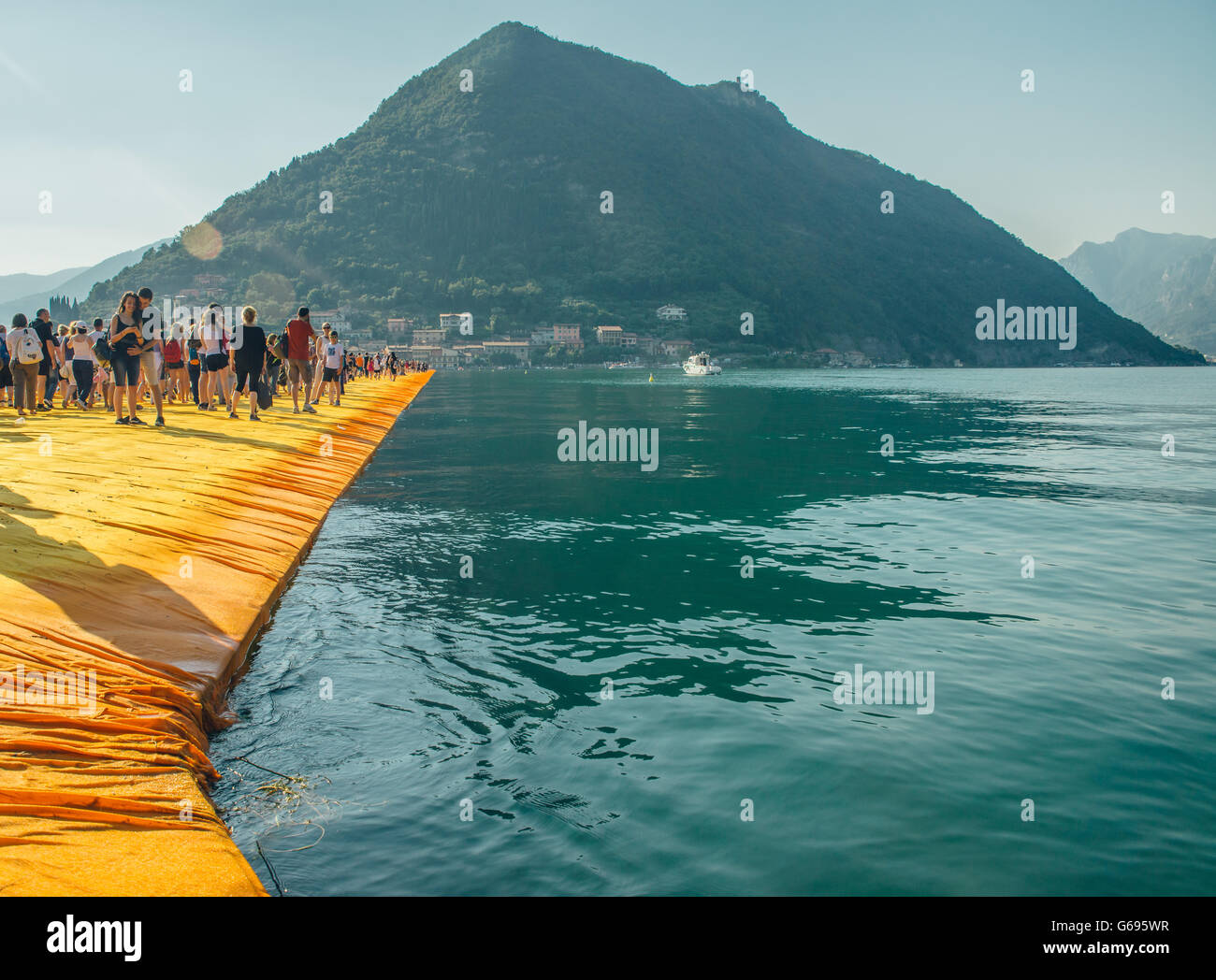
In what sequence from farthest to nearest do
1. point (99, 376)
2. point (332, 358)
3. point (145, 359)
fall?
point (332, 358) → point (99, 376) → point (145, 359)

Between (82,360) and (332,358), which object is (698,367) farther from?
(82,360)

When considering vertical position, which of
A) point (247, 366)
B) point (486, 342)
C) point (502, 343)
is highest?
point (486, 342)

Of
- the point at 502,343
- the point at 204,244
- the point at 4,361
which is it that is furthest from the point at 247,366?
the point at 204,244

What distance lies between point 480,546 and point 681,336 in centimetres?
18562

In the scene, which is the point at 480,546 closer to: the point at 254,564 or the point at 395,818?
the point at 254,564

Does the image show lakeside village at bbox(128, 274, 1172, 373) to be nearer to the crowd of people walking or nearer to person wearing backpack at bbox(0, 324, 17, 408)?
the crowd of people walking

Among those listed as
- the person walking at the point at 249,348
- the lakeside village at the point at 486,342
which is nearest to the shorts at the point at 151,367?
the person walking at the point at 249,348

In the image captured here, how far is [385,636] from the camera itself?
1073 cm

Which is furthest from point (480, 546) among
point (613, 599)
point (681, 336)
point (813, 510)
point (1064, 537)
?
point (681, 336)

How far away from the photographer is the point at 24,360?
76.1 ft

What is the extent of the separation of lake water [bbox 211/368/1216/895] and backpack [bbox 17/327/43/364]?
1004cm

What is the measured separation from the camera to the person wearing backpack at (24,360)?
2262cm

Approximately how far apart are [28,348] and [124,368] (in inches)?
177

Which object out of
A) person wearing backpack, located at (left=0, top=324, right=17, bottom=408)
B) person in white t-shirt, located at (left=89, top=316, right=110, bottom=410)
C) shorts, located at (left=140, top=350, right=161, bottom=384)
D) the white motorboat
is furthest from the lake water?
the white motorboat
